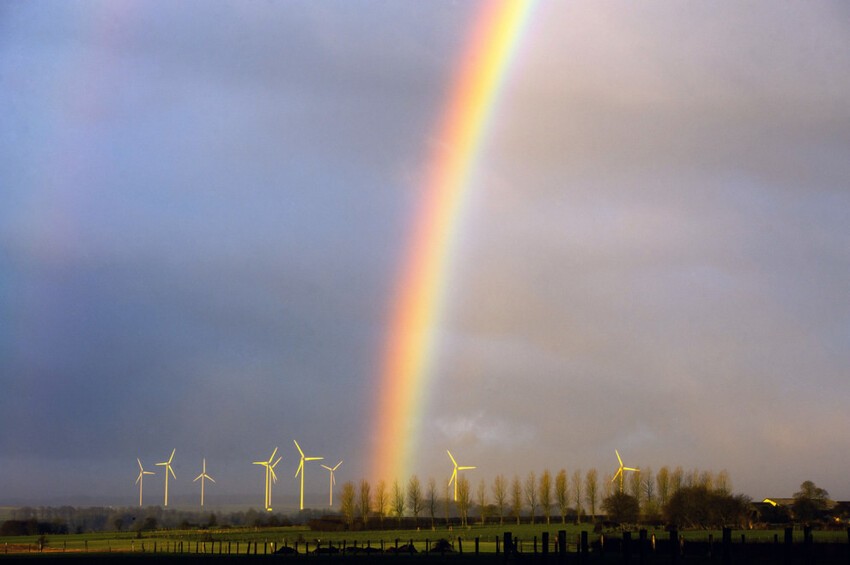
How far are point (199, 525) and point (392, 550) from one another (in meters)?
106

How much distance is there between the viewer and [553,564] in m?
51.6

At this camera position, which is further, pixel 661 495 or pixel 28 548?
pixel 661 495

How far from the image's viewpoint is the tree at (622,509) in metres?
144

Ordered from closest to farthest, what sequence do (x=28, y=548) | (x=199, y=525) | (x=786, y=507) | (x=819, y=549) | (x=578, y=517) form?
(x=819, y=549), (x=28, y=548), (x=786, y=507), (x=199, y=525), (x=578, y=517)

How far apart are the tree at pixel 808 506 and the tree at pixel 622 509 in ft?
73.3

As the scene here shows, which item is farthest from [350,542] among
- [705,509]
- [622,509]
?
[622,509]

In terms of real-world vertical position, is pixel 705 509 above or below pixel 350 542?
above

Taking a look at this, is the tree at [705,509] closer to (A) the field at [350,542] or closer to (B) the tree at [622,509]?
(A) the field at [350,542]

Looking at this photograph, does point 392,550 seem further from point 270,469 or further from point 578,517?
point 578,517

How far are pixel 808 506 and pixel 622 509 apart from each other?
2709 centimetres

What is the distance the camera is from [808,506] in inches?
5728

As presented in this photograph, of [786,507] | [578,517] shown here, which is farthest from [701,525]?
[578,517]

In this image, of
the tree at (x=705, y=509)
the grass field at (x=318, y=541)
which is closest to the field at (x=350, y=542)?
the grass field at (x=318, y=541)

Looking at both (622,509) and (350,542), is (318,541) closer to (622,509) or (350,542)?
(350,542)
